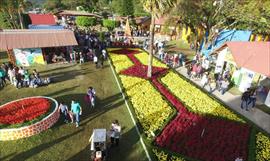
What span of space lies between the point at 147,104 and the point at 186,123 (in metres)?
3.90

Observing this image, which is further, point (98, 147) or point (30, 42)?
point (30, 42)

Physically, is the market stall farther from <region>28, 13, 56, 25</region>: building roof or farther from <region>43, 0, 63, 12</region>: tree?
<region>43, 0, 63, 12</region>: tree

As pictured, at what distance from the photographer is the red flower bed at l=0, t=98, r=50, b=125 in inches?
560

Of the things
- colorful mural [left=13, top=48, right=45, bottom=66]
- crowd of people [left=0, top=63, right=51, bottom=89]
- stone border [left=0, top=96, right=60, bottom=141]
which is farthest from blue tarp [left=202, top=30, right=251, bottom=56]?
stone border [left=0, top=96, right=60, bottom=141]

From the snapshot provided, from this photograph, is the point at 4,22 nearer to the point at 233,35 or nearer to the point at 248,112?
the point at 233,35

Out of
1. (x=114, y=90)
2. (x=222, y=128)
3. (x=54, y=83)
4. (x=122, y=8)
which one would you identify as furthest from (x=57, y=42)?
(x=122, y=8)

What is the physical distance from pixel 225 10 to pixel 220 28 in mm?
4410

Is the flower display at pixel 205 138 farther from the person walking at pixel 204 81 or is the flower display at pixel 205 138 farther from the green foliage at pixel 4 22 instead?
the green foliage at pixel 4 22

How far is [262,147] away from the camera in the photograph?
45.5 ft

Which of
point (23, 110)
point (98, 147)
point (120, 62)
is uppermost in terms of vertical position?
point (120, 62)

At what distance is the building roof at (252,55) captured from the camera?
800 inches

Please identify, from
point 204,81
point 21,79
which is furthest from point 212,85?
point 21,79

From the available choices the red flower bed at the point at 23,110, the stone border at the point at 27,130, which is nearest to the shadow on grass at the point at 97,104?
the stone border at the point at 27,130

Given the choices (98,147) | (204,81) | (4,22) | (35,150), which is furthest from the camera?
(4,22)
